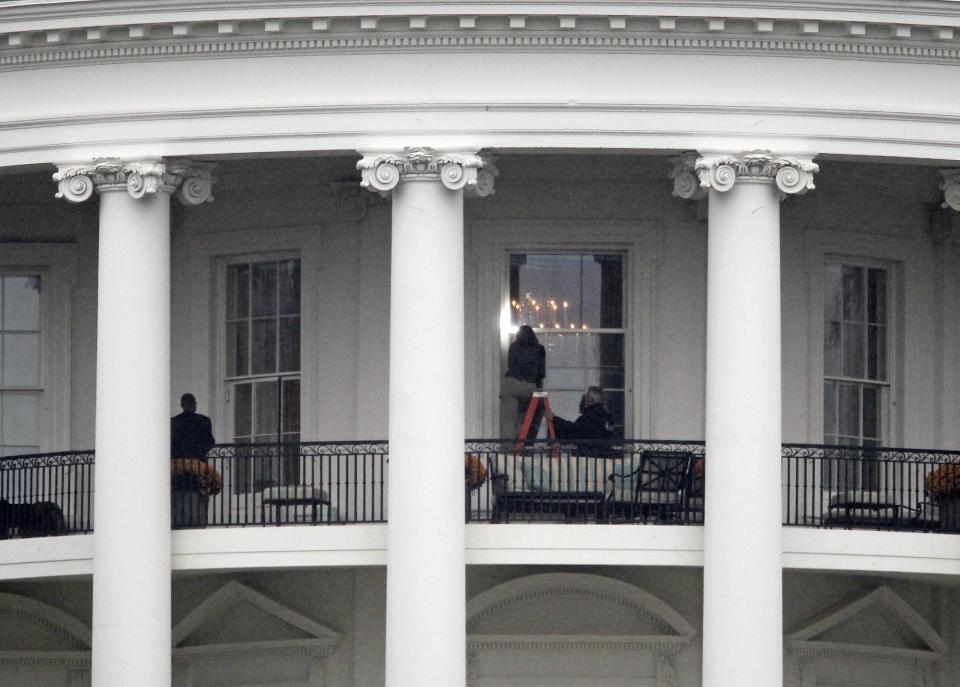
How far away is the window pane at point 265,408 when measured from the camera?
28250 mm

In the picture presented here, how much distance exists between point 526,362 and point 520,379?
0.21 m

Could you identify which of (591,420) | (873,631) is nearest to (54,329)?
(591,420)

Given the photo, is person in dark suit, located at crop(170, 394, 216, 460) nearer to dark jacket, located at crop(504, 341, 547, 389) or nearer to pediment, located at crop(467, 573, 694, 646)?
dark jacket, located at crop(504, 341, 547, 389)

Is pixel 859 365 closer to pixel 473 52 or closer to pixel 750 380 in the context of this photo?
pixel 750 380

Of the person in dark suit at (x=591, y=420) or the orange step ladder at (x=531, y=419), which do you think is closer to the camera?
the orange step ladder at (x=531, y=419)

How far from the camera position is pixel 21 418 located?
28.9 metres

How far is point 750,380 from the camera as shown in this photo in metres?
24.1

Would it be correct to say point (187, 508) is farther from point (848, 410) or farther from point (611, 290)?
point (848, 410)

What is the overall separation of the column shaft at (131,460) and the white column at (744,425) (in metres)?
5.09

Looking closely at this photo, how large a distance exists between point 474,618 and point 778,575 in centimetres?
409

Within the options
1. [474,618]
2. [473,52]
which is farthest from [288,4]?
[474,618]

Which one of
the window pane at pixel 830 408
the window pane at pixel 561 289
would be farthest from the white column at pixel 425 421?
the window pane at pixel 830 408

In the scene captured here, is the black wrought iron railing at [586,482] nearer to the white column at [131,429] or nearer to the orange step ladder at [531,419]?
the orange step ladder at [531,419]

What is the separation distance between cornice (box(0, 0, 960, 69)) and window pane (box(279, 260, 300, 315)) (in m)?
4.23
